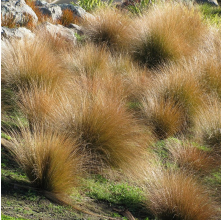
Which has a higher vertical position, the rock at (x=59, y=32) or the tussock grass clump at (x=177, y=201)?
the tussock grass clump at (x=177, y=201)

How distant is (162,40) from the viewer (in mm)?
6586

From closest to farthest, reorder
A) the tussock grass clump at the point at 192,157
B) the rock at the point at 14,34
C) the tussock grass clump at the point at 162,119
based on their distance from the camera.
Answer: the tussock grass clump at the point at 192,157, the tussock grass clump at the point at 162,119, the rock at the point at 14,34

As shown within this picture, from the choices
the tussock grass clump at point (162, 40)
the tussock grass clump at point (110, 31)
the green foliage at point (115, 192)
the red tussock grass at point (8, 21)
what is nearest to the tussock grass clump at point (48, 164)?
the green foliage at point (115, 192)

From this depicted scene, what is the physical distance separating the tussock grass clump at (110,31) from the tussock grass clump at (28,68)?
6.68 feet

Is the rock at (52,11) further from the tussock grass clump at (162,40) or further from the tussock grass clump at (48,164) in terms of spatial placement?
the tussock grass clump at (48,164)

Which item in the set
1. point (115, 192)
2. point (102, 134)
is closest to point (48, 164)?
point (115, 192)

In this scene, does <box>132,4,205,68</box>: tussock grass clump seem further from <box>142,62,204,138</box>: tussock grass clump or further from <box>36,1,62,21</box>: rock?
<box>36,1,62,21</box>: rock

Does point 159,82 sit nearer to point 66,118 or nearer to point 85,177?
point 66,118

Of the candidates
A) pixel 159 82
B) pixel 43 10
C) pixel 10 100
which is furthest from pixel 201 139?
pixel 43 10

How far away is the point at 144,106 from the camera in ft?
15.6

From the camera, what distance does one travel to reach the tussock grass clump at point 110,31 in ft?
23.4

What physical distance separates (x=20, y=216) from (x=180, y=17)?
5.79 meters

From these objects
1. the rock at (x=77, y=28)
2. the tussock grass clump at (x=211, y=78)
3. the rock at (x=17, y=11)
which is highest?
the tussock grass clump at (x=211, y=78)

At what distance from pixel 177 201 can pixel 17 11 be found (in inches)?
220
